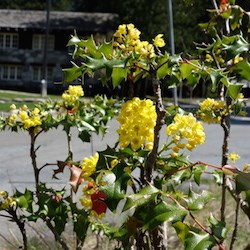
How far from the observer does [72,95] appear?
319cm

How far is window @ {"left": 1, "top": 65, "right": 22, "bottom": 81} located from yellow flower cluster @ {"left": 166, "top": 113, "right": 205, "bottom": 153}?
1686 inches

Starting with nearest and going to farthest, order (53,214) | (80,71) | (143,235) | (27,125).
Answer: (80,71)
(143,235)
(53,214)
(27,125)

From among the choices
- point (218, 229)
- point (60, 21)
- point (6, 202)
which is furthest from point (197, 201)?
point (60, 21)

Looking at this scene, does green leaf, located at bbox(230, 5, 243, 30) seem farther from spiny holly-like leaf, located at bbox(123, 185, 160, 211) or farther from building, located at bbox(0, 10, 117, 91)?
building, located at bbox(0, 10, 117, 91)

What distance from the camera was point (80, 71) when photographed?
1.65m

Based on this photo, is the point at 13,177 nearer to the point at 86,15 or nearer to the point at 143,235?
Answer: the point at 143,235

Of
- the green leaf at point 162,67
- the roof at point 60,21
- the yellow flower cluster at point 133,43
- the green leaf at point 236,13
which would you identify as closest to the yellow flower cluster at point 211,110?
the yellow flower cluster at point 133,43

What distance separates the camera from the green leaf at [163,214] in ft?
5.05

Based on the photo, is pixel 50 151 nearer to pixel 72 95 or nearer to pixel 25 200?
pixel 72 95

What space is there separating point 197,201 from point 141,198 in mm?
209

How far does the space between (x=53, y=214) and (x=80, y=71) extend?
1.06 metres

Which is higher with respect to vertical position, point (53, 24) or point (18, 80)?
point (53, 24)

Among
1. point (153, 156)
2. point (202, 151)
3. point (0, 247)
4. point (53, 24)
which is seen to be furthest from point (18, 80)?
point (153, 156)

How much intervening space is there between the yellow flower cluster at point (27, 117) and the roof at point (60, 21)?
38332 mm
